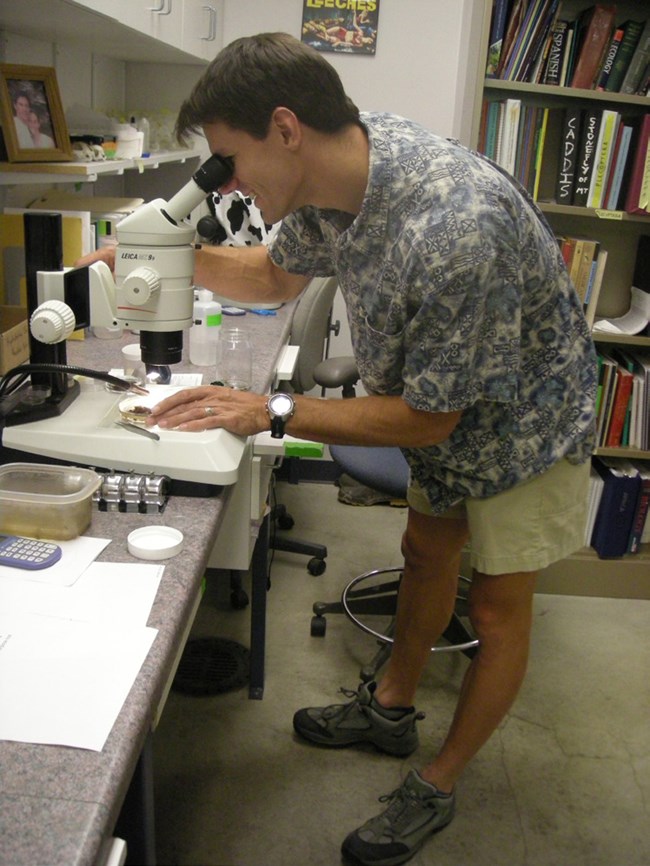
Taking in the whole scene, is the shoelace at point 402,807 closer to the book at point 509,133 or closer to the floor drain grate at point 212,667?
the floor drain grate at point 212,667

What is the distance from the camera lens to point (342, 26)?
3.05 meters

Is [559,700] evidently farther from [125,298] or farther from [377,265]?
[125,298]

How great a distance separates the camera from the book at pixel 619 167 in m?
2.48

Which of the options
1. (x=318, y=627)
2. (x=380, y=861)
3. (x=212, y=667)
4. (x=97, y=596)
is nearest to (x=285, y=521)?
(x=318, y=627)

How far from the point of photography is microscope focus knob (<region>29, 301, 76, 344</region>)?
1290 mm

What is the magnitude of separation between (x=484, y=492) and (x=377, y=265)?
1.59 feet

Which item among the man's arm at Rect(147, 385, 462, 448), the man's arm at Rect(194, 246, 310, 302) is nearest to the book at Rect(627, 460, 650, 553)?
the man's arm at Rect(194, 246, 310, 302)

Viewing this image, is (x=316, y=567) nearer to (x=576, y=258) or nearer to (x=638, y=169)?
(x=576, y=258)

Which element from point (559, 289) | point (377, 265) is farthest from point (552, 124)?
point (377, 265)

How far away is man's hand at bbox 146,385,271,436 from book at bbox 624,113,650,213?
1687 millimetres

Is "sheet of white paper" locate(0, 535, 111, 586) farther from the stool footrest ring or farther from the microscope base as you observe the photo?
the stool footrest ring

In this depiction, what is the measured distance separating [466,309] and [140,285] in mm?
494

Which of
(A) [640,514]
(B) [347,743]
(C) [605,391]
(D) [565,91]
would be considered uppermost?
(D) [565,91]

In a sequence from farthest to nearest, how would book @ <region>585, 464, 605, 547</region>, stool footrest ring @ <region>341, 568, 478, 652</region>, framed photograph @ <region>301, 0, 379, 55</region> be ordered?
1. framed photograph @ <region>301, 0, 379, 55</region>
2. book @ <region>585, 464, 605, 547</region>
3. stool footrest ring @ <region>341, 568, 478, 652</region>
